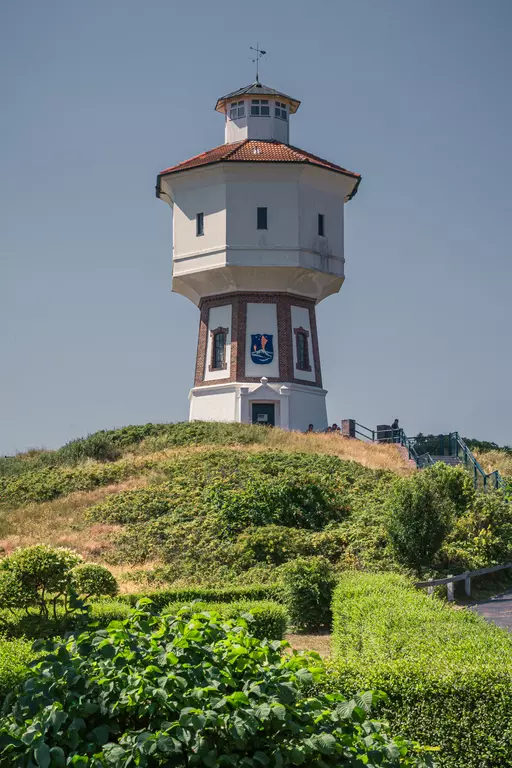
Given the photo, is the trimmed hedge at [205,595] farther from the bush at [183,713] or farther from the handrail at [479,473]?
the bush at [183,713]

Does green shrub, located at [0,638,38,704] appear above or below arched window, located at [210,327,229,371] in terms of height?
below

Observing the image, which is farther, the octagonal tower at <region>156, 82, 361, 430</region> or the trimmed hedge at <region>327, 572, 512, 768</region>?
the octagonal tower at <region>156, 82, 361, 430</region>

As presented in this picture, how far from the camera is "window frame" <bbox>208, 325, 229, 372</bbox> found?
47972mm

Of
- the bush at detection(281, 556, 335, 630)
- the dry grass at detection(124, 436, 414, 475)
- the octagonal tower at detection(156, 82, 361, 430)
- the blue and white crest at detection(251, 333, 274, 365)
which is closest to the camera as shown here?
the bush at detection(281, 556, 335, 630)

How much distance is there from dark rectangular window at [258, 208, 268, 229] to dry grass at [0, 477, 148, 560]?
16495 mm

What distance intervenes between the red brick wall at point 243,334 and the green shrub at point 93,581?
91.8 ft

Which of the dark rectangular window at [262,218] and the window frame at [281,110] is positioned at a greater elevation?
the window frame at [281,110]

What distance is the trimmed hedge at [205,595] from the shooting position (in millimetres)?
19172

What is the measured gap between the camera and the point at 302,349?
1929 inches

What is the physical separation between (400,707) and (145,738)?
352cm

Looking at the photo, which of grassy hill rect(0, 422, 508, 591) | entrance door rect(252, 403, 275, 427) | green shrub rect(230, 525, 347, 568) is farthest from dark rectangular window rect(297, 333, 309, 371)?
green shrub rect(230, 525, 347, 568)

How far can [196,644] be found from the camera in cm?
727

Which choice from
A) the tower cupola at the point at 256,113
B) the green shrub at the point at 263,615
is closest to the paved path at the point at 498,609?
the green shrub at the point at 263,615

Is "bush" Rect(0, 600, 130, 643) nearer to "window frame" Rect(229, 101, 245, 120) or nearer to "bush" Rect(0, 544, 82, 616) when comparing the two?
"bush" Rect(0, 544, 82, 616)
